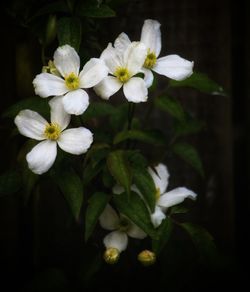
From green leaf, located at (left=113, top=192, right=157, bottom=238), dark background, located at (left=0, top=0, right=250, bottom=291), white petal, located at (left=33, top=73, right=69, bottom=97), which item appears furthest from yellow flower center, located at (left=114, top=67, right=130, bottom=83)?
dark background, located at (left=0, top=0, right=250, bottom=291)

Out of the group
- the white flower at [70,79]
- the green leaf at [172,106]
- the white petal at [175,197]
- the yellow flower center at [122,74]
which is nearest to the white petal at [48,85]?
the white flower at [70,79]

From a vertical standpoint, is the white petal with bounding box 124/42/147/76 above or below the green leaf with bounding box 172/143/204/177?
above

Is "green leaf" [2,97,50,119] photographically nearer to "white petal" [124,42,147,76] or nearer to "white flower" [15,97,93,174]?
"white flower" [15,97,93,174]

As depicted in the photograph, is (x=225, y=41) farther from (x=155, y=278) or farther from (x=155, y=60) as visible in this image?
(x=155, y=278)

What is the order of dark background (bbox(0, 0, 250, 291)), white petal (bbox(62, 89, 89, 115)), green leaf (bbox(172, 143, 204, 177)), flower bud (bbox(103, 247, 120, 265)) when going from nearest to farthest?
white petal (bbox(62, 89, 89, 115)) < flower bud (bbox(103, 247, 120, 265)) < green leaf (bbox(172, 143, 204, 177)) < dark background (bbox(0, 0, 250, 291))

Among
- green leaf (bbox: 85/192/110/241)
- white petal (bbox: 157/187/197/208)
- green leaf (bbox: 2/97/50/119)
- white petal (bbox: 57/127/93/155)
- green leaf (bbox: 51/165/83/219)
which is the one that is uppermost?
green leaf (bbox: 2/97/50/119)

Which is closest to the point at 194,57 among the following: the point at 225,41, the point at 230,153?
the point at 225,41

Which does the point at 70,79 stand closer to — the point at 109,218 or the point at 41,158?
the point at 41,158
